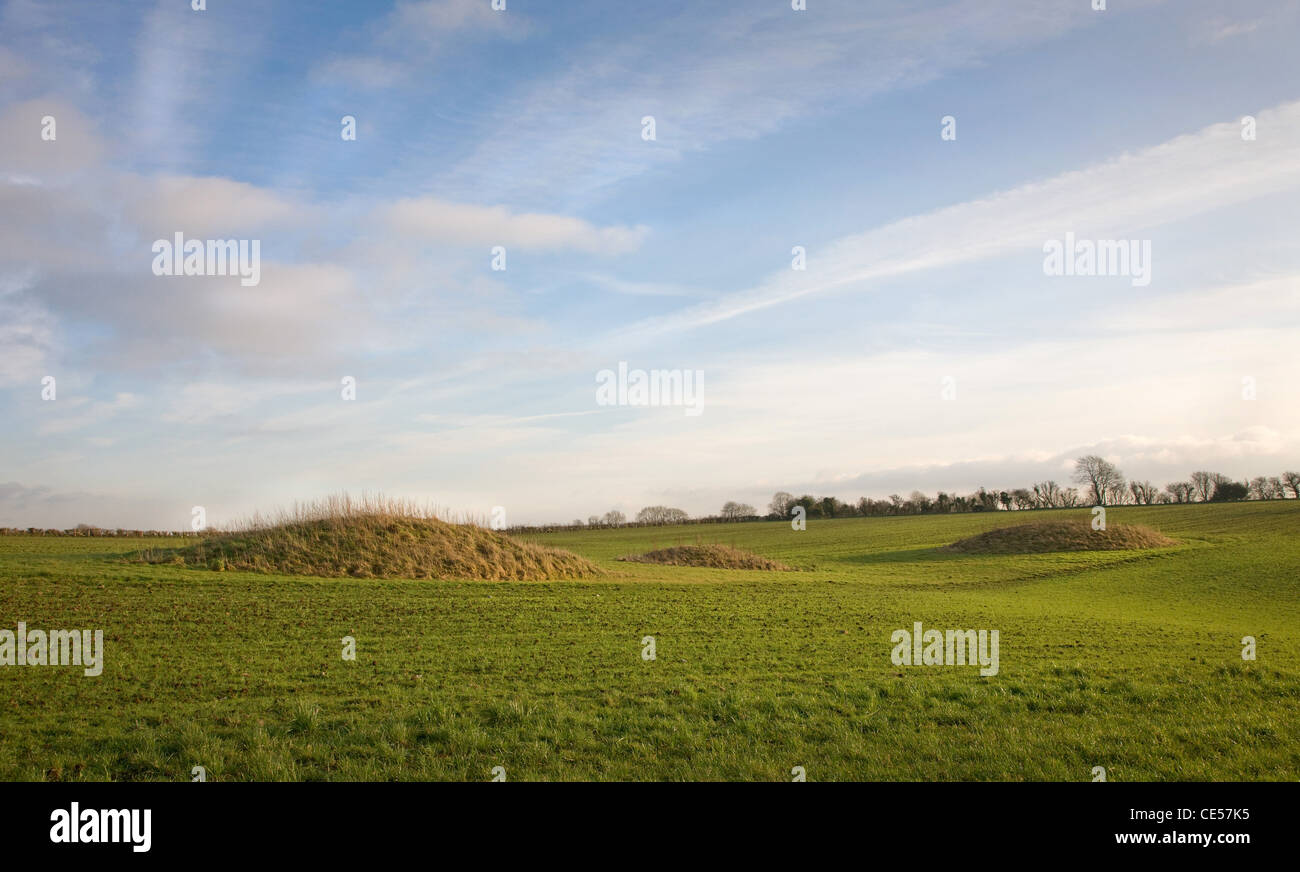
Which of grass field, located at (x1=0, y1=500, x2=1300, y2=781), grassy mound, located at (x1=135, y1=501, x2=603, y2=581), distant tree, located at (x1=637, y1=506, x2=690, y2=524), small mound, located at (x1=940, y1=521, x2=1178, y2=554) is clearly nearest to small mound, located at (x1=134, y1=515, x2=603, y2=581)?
grassy mound, located at (x1=135, y1=501, x2=603, y2=581)

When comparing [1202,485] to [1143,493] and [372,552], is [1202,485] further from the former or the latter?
[372,552]

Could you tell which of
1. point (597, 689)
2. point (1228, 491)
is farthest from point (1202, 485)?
point (597, 689)

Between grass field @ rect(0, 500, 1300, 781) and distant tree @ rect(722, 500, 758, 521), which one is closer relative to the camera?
grass field @ rect(0, 500, 1300, 781)

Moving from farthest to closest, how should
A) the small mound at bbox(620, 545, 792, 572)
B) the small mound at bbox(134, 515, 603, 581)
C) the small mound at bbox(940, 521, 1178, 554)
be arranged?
the small mound at bbox(940, 521, 1178, 554)
the small mound at bbox(620, 545, 792, 572)
the small mound at bbox(134, 515, 603, 581)

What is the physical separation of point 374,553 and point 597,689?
2302 cm

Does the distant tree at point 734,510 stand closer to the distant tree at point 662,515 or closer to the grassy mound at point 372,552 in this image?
the distant tree at point 662,515

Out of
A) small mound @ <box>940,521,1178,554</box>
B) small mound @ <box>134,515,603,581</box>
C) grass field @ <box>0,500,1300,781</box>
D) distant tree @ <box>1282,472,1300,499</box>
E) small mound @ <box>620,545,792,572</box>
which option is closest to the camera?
grass field @ <box>0,500,1300,781</box>

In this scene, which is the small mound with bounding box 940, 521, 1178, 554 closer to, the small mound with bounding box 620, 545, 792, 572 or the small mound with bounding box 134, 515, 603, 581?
the small mound with bounding box 620, 545, 792, 572

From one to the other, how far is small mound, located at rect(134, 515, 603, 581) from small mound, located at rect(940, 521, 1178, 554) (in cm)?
3553

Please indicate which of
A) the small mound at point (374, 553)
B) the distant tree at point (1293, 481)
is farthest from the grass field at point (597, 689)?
the distant tree at point (1293, 481)

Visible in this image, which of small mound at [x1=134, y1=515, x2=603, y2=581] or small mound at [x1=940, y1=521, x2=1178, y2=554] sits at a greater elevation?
small mound at [x1=134, y1=515, x2=603, y2=581]

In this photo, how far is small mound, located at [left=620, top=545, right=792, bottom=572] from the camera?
52.4 meters
